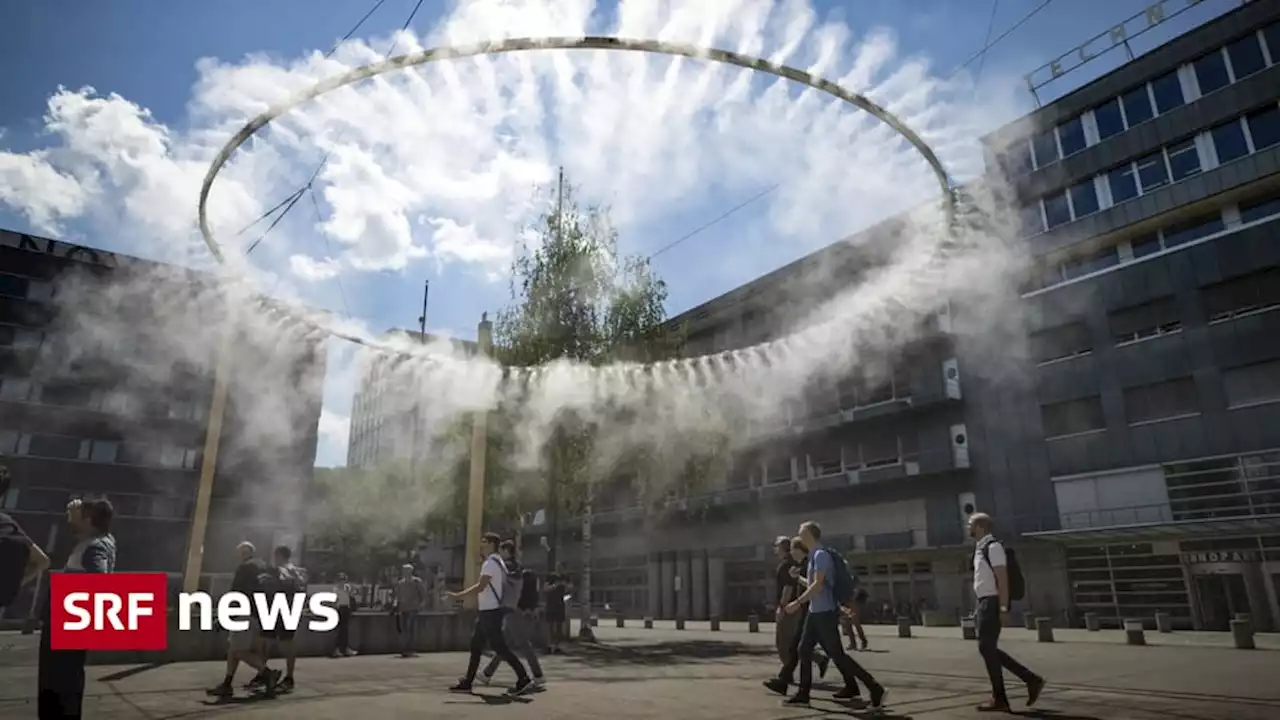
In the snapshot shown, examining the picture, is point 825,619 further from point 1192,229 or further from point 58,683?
point 1192,229

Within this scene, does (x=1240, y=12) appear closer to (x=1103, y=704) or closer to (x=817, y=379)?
(x=817, y=379)

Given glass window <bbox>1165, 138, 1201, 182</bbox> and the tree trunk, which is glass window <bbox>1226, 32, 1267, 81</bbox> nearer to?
glass window <bbox>1165, 138, 1201, 182</bbox>

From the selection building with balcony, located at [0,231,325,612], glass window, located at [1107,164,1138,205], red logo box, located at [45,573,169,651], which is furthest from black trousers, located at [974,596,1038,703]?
building with balcony, located at [0,231,325,612]

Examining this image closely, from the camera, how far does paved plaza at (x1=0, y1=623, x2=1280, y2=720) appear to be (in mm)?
6965

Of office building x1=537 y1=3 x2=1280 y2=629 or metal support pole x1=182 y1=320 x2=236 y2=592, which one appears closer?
metal support pole x1=182 y1=320 x2=236 y2=592

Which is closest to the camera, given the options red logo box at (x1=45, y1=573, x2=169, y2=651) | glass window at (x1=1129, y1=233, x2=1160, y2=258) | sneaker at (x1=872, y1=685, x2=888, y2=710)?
red logo box at (x1=45, y1=573, x2=169, y2=651)

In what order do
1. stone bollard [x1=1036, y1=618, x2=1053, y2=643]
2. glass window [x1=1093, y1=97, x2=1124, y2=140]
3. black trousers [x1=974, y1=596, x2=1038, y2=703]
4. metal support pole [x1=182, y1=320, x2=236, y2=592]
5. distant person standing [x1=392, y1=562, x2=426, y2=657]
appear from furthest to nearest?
1. glass window [x1=1093, y1=97, x2=1124, y2=140]
2. stone bollard [x1=1036, y1=618, x2=1053, y2=643]
3. distant person standing [x1=392, y1=562, x2=426, y2=657]
4. metal support pole [x1=182, y1=320, x2=236, y2=592]
5. black trousers [x1=974, y1=596, x2=1038, y2=703]

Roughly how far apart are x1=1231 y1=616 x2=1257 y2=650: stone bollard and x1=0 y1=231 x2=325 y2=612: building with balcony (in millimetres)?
36207

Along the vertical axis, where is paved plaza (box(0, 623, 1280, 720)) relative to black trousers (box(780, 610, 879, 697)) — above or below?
below

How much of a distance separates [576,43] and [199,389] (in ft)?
148

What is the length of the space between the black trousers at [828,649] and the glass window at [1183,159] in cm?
2913

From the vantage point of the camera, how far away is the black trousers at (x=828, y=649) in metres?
7.12

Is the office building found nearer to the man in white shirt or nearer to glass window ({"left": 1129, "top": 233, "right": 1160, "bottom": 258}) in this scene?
glass window ({"left": 1129, "top": 233, "right": 1160, "bottom": 258})

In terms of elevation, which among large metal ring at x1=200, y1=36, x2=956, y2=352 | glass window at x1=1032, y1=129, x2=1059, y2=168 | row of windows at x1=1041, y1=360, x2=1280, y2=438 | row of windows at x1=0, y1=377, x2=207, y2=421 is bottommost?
row of windows at x1=1041, y1=360, x2=1280, y2=438
